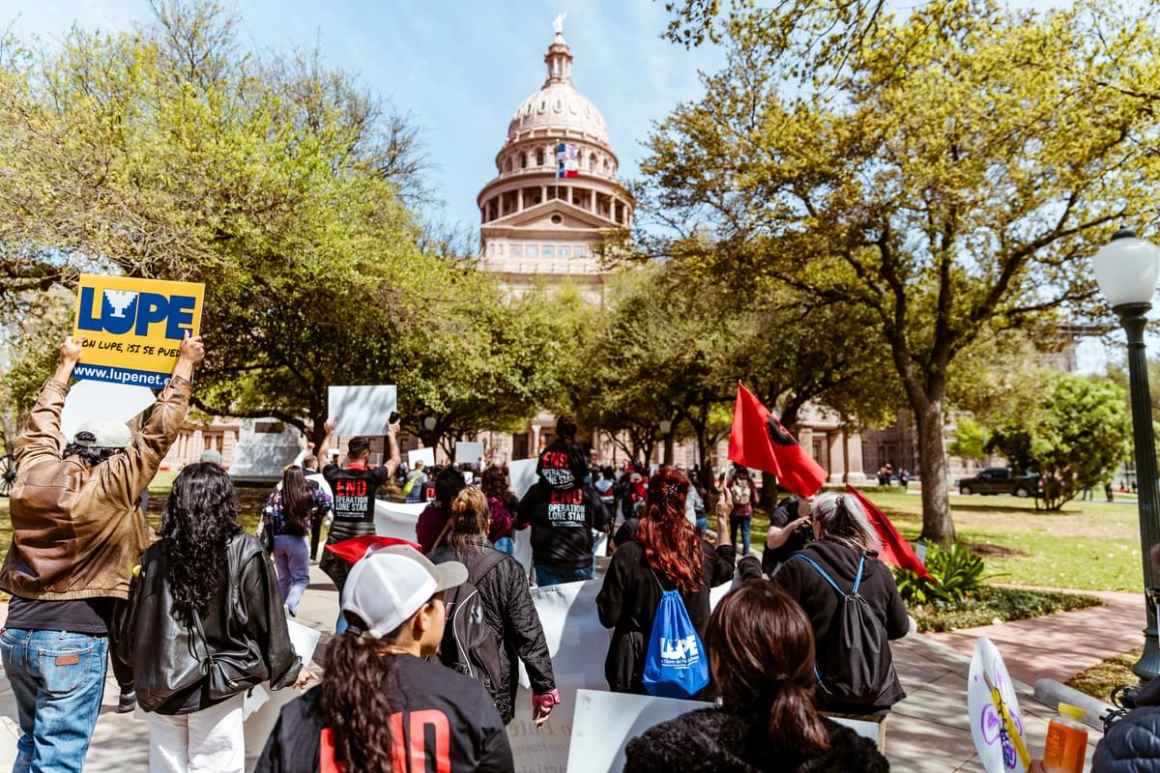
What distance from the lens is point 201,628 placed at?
9.51ft

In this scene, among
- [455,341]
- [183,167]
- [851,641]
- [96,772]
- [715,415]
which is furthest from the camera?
[715,415]

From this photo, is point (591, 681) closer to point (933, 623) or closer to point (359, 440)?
point (359, 440)

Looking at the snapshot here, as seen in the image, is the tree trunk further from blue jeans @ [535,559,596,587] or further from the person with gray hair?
the person with gray hair

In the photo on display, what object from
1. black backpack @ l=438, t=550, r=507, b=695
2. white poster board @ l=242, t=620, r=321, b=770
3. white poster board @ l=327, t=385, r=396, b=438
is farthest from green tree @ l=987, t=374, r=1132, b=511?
white poster board @ l=242, t=620, r=321, b=770

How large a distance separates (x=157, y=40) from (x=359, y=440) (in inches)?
583

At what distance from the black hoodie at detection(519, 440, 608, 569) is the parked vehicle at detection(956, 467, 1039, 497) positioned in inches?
1781

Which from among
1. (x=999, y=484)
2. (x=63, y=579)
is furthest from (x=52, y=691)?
(x=999, y=484)

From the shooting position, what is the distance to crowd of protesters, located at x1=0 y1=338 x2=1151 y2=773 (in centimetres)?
186

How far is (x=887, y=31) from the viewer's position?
7445mm

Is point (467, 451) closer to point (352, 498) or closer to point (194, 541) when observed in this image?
point (352, 498)

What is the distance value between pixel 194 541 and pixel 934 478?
14629 millimetres

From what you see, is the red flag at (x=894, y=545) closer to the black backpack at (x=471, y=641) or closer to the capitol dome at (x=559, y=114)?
the black backpack at (x=471, y=641)

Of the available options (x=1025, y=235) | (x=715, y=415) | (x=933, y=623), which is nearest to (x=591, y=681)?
(x=933, y=623)

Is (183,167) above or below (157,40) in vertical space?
below
